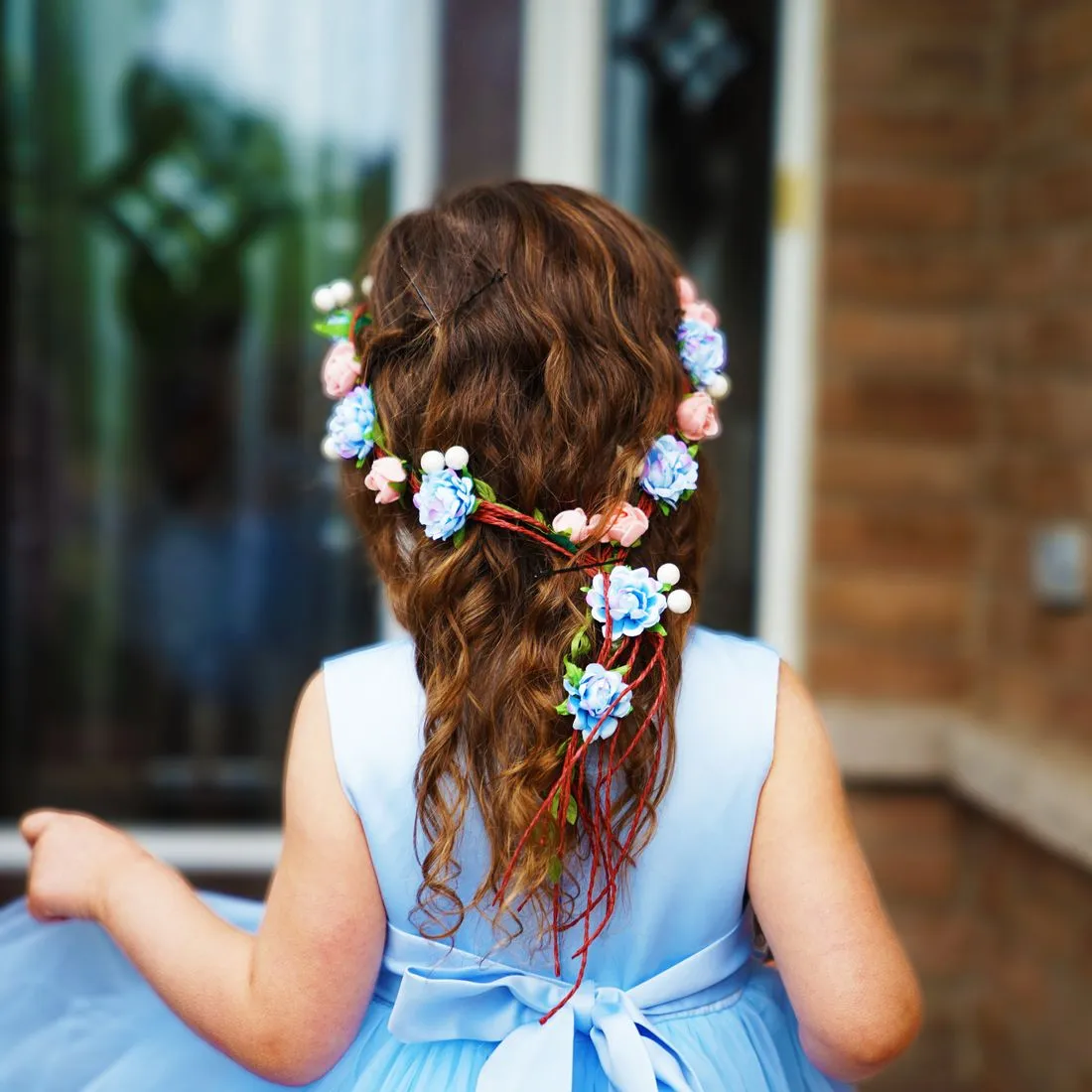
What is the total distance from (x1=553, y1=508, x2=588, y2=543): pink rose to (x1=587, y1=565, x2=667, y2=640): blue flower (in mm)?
42

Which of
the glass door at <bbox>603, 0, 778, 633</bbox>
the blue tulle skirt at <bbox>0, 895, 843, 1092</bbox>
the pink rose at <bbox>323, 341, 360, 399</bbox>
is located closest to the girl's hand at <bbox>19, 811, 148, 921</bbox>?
the blue tulle skirt at <bbox>0, 895, 843, 1092</bbox>

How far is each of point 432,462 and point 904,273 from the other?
71.1 inches

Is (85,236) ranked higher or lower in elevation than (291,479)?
higher

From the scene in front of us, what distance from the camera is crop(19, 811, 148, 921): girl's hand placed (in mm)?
1260

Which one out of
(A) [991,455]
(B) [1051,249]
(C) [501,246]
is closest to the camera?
(C) [501,246]

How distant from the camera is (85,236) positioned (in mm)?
2701

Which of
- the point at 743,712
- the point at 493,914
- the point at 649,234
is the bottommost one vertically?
the point at 493,914

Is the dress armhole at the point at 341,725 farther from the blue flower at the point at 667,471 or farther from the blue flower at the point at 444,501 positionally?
the blue flower at the point at 667,471

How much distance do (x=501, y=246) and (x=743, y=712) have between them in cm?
50

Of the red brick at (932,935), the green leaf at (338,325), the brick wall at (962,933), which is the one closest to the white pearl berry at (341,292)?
the green leaf at (338,325)

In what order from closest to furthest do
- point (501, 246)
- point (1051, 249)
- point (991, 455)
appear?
point (501, 246) < point (1051, 249) < point (991, 455)

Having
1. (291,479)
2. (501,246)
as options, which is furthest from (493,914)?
(291,479)

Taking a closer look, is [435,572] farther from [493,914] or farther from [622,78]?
[622,78]

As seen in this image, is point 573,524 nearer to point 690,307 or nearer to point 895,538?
point 690,307
